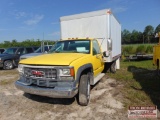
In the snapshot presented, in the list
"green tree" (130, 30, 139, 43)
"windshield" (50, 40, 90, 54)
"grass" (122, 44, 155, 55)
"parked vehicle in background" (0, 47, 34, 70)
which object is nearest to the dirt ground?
"windshield" (50, 40, 90, 54)

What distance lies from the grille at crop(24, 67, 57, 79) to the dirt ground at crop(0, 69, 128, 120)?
3.12 ft

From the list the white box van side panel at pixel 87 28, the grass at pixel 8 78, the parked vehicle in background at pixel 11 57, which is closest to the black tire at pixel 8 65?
the parked vehicle in background at pixel 11 57

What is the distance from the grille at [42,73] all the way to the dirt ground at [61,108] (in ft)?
3.12

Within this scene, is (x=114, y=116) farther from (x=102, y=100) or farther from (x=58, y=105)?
(x=58, y=105)

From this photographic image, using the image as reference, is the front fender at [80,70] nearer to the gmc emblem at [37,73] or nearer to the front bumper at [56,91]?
the front bumper at [56,91]

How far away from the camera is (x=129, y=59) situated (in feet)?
59.3

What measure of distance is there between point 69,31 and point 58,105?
4.38 metres

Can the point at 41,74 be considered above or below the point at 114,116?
above

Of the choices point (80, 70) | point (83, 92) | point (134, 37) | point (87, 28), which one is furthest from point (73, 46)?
point (134, 37)

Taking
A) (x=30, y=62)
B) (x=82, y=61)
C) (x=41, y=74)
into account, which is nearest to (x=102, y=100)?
(x=82, y=61)

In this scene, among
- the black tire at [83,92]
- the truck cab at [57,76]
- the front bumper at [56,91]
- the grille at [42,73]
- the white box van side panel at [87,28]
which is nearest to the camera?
the front bumper at [56,91]

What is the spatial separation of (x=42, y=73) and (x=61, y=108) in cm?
116

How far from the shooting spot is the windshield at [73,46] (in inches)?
247

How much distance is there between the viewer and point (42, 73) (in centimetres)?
486
